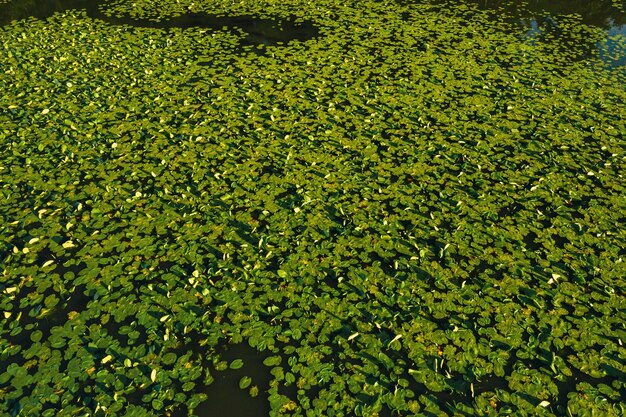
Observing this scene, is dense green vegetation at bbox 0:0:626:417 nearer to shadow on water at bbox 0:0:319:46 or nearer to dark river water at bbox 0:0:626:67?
dark river water at bbox 0:0:626:67

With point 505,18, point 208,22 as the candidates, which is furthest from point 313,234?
point 505,18

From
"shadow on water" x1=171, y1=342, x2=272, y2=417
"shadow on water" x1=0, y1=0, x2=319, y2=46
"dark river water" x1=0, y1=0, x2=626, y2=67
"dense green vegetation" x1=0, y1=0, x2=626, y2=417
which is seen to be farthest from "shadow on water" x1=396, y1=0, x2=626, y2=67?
"shadow on water" x1=171, y1=342, x2=272, y2=417

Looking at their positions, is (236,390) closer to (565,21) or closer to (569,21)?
(565,21)

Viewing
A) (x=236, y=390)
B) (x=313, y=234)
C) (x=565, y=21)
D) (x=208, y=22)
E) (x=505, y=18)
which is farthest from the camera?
(x=505, y=18)

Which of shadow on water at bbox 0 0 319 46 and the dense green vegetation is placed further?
shadow on water at bbox 0 0 319 46

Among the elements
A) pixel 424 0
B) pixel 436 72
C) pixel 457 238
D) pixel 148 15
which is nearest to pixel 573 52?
pixel 436 72

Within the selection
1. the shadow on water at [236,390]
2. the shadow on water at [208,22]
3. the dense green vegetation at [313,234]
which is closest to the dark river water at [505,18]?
the shadow on water at [208,22]

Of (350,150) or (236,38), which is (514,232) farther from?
(236,38)
